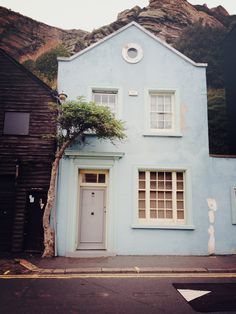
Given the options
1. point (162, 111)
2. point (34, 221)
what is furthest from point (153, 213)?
point (34, 221)

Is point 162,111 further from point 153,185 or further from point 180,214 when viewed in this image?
point 180,214

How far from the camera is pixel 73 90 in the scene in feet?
39.0

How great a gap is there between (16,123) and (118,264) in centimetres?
669

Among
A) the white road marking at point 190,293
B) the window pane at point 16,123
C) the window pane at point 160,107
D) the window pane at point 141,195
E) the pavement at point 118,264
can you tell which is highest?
the window pane at point 160,107

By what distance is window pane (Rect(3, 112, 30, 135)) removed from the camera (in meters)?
11.7

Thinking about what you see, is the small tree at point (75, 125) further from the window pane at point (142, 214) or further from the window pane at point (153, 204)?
the window pane at point (142, 214)

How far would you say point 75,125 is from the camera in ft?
33.8

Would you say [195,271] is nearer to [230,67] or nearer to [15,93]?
[15,93]

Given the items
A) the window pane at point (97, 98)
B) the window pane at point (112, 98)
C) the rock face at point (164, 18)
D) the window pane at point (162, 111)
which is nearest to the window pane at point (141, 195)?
the window pane at point (162, 111)

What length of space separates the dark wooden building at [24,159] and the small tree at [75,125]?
42.8 inches

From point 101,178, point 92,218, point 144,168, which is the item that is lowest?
point 92,218

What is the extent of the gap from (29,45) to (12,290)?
46.2m

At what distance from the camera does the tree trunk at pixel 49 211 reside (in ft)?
33.3

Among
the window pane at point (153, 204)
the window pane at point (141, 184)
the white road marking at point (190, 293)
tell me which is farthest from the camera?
the window pane at point (141, 184)
